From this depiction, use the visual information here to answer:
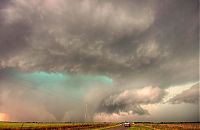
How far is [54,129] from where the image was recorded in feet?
211

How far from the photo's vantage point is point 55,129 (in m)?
64.3

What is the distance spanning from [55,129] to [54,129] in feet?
1.04
